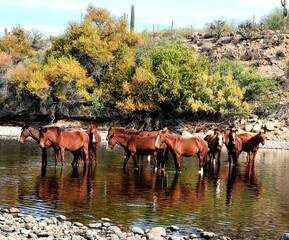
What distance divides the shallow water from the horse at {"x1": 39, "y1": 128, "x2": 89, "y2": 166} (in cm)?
74

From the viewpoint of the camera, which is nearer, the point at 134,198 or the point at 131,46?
the point at 134,198

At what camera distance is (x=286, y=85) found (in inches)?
2402

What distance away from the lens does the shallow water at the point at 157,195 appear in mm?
13875

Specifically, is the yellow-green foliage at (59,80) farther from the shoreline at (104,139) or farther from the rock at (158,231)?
the rock at (158,231)

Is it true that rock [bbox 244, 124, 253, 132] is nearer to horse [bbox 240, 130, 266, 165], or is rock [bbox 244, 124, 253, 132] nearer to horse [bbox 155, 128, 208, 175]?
horse [bbox 240, 130, 266, 165]

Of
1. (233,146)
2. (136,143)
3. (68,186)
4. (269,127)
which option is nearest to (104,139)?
(269,127)

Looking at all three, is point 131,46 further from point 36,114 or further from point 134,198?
point 134,198

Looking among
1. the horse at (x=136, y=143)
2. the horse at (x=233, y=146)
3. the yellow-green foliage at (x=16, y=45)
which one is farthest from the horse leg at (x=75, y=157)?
the yellow-green foliage at (x=16, y=45)

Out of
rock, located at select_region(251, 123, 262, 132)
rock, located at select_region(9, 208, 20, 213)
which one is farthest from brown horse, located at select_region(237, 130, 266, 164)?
rock, located at select_region(251, 123, 262, 132)

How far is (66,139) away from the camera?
22.9m

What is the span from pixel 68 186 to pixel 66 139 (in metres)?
4.97

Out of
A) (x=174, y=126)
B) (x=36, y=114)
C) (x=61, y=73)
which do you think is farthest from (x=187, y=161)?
(x=36, y=114)

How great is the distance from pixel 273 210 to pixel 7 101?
44343 millimetres

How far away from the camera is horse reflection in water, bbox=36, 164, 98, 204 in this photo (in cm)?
A: 1623
